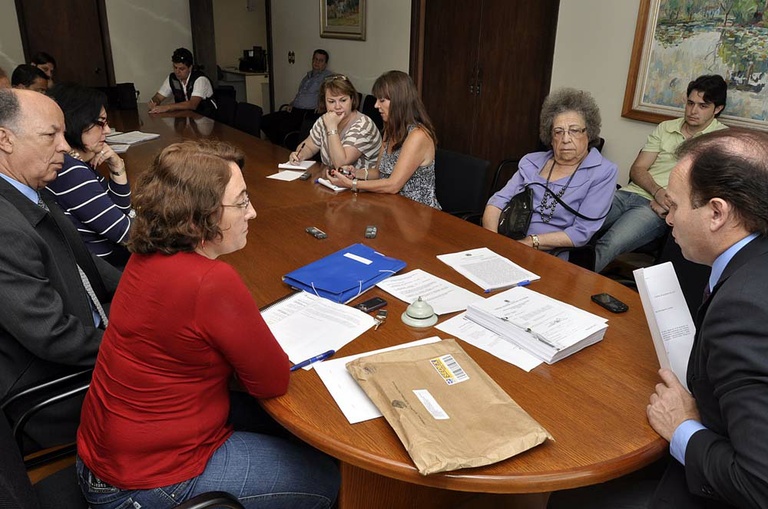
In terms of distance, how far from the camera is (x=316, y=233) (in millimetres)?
2117

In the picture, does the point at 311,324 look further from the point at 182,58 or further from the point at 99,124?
the point at 182,58

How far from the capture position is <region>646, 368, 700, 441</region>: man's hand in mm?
1081

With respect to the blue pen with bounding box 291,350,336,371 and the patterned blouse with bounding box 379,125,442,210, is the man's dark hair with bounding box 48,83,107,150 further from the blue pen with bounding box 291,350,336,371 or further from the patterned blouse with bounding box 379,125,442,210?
the blue pen with bounding box 291,350,336,371

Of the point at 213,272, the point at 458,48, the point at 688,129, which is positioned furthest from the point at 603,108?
the point at 213,272

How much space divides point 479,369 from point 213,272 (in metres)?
0.61

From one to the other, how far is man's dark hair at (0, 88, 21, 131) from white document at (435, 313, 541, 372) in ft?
4.47

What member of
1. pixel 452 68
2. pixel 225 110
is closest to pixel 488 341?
pixel 452 68

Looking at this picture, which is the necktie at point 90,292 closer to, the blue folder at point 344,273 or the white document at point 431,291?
the blue folder at point 344,273

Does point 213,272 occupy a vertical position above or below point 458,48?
below

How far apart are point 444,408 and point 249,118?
4.14 meters

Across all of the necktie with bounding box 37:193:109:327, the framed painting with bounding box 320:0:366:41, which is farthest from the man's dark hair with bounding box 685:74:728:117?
the framed painting with bounding box 320:0:366:41

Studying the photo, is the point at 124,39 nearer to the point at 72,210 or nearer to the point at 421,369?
the point at 72,210

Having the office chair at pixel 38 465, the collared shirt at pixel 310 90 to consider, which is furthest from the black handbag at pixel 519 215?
the collared shirt at pixel 310 90

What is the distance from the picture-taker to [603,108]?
149 inches
